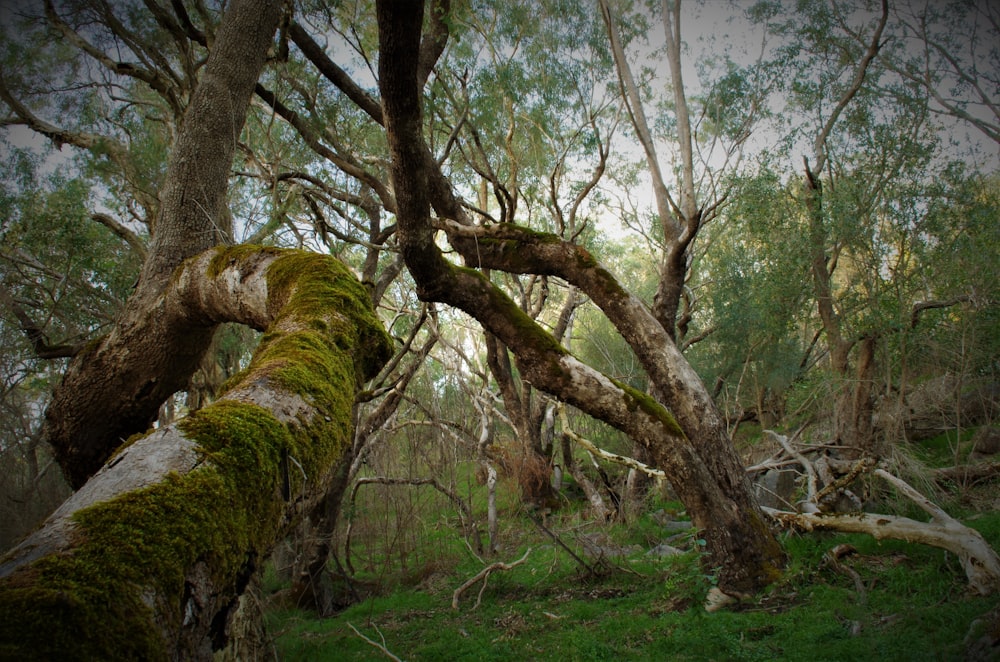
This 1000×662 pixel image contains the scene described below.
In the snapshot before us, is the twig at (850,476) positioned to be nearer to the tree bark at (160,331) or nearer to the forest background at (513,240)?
the forest background at (513,240)

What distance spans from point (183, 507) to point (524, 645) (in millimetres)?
4219

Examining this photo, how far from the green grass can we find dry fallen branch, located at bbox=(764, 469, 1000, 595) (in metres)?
0.14

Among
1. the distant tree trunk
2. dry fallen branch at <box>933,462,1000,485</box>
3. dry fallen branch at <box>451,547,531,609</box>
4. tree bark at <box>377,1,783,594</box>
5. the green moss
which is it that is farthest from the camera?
the distant tree trunk

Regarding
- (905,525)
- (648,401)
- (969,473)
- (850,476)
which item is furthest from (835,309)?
(648,401)

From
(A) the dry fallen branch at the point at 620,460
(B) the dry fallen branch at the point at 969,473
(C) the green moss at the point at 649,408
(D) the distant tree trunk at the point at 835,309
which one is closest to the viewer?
(C) the green moss at the point at 649,408

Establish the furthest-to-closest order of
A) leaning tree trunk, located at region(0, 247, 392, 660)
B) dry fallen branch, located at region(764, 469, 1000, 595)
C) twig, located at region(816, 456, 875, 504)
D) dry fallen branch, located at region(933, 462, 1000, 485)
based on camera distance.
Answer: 1. dry fallen branch, located at region(933, 462, 1000, 485)
2. twig, located at region(816, 456, 875, 504)
3. dry fallen branch, located at region(764, 469, 1000, 595)
4. leaning tree trunk, located at region(0, 247, 392, 660)

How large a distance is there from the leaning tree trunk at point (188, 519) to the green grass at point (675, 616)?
130 inches

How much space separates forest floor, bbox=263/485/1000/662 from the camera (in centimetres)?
336

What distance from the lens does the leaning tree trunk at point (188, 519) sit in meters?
0.88

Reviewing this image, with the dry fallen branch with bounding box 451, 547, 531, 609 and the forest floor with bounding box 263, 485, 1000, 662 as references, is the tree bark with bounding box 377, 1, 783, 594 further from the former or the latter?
the dry fallen branch with bounding box 451, 547, 531, 609

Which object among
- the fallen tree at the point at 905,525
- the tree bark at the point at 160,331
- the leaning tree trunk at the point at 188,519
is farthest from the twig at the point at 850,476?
the tree bark at the point at 160,331

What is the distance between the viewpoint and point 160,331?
3475 millimetres

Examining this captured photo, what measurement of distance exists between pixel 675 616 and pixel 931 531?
208 centimetres

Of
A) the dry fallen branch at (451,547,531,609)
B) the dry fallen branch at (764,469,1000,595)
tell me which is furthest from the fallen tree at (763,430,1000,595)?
the dry fallen branch at (451,547,531,609)
